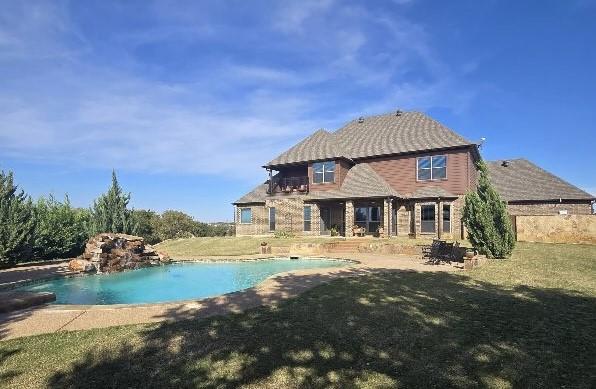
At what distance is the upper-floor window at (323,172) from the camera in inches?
1261

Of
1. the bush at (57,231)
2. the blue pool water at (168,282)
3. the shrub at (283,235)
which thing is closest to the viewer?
the blue pool water at (168,282)

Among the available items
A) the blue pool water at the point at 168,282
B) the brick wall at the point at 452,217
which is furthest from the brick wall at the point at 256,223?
the blue pool water at the point at 168,282

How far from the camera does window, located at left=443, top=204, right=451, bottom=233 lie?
28.0 meters

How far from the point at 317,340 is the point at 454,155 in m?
25.3

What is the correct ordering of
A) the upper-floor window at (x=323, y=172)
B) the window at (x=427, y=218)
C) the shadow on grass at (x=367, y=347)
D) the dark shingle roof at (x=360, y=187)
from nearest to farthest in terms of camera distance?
the shadow on grass at (x=367, y=347) < the window at (x=427, y=218) < the dark shingle roof at (x=360, y=187) < the upper-floor window at (x=323, y=172)

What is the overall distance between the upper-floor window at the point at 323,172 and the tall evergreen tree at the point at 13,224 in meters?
21.0

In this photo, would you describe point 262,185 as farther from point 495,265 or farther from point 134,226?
point 495,265

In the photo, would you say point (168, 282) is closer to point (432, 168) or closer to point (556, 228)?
point (432, 168)

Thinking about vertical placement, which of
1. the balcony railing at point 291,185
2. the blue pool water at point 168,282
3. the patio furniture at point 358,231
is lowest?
the blue pool water at point 168,282

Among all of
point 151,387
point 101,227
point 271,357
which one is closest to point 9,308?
point 151,387

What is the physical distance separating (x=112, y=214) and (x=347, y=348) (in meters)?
23.5

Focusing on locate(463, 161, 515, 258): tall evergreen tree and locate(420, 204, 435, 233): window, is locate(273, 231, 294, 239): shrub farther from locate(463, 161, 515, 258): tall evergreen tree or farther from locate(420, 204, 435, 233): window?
locate(463, 161, 515, 258): tall evergreen tree

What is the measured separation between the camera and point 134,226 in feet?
87.7

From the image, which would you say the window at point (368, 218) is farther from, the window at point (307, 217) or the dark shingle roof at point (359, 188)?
the window at point (307, 217)
